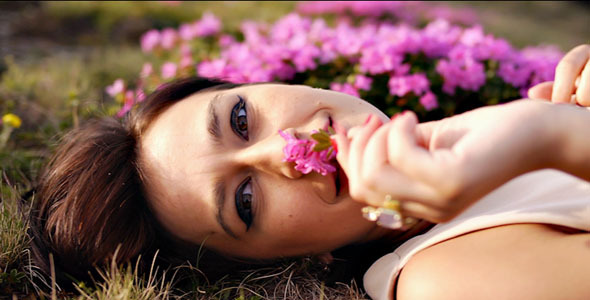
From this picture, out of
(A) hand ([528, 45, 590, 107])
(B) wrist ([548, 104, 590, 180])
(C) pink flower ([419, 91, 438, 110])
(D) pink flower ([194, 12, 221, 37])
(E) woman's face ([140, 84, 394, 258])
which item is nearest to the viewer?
(B) wrist ([548, 104, 590, 180])

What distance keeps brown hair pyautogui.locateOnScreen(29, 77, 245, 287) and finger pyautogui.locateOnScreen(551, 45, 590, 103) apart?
1534 millimetres

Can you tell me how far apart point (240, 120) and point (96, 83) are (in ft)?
12.6

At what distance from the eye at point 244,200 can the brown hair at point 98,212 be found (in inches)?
14.7

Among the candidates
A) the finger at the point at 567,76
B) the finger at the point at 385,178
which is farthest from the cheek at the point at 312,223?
the finger at the point at 567,76

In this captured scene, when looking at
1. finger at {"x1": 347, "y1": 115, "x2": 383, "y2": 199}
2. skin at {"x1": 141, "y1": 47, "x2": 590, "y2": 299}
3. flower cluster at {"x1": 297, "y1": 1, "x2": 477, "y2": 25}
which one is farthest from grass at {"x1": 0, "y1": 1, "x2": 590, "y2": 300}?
finger at {"x1": 347, "y1": 115, "x2": 383, "y2": 199}

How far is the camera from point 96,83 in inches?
218

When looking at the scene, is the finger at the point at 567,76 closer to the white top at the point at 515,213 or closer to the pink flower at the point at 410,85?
the white top at the point at 515,213

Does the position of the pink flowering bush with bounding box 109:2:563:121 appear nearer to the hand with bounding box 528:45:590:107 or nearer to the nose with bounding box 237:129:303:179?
the nose with bounding box 237:129:303:179

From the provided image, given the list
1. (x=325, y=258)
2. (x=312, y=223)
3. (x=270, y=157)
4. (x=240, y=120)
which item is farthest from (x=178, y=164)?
(x=325, y=258)

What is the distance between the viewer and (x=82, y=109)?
4.16m

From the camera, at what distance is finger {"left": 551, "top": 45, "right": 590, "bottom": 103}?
5.98 ft

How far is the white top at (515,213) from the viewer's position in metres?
1.93

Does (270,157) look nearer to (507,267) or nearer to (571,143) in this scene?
(507,267)

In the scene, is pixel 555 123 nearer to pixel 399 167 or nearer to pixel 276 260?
pixel 399 167
